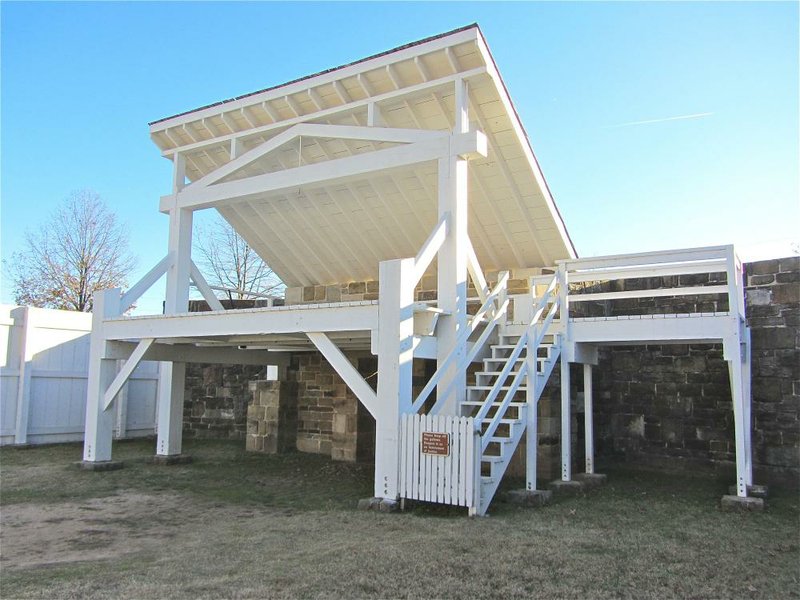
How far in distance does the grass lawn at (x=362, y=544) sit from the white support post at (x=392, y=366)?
537mm

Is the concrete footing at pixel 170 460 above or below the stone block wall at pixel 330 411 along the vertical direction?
below

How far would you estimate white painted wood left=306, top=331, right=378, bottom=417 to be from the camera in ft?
25.7

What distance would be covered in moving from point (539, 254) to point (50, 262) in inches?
916

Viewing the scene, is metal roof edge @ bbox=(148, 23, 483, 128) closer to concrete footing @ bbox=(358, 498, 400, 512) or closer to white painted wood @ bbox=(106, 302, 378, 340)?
white painted wood @ bbox=(106, 302, 378, 340)

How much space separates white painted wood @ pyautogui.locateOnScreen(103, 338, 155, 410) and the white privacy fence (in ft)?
13.5

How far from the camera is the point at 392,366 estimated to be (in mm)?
7652

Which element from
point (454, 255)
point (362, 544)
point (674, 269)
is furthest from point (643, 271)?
point (362, 544)

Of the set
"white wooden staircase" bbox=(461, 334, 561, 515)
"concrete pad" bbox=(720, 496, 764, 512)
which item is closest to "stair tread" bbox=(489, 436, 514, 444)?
"white wooden staircase" bbox=(461, 334, 561, 515)

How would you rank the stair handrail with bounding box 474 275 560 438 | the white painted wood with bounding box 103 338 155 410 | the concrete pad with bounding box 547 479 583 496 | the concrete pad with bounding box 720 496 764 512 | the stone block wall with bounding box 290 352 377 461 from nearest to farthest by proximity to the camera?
the stair handrail with bounding box 474 275 560 438, the concrete pad with bounding box 720 496 764 512, the concrete pad with bounding box 547 479 583 496, the white painted wood with bounding box 103 338 155 410, the stone block wall with bounding box 290 352 377 461

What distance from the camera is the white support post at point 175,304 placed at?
11.8 metres

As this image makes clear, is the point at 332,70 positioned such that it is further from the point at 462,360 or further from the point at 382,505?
the point at 382,505

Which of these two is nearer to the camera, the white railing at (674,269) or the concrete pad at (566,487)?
the white railing at (674,269)

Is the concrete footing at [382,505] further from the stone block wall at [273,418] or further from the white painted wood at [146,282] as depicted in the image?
the stone block wall at [273,418]

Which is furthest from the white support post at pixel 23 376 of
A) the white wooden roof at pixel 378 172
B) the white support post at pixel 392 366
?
the white support post at pixel 392 366
